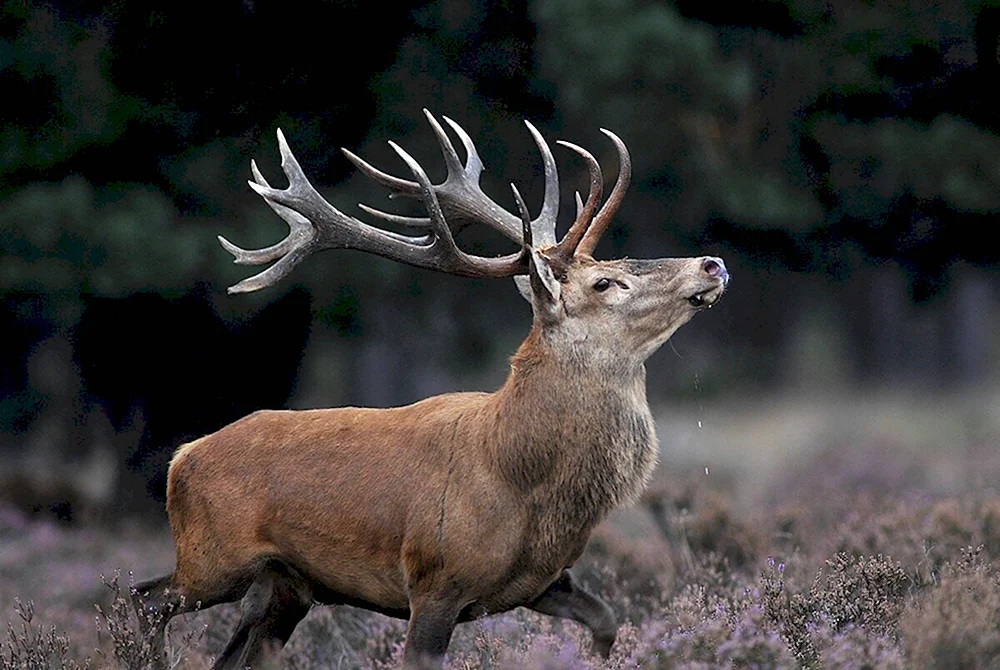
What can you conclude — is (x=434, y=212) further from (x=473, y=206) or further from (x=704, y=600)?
(x=704, y=600)

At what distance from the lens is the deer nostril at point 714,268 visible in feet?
20.1

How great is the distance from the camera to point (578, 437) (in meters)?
6.04

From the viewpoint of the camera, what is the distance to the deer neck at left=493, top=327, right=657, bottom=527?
19.6 ft

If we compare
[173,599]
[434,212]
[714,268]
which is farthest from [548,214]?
[173,599]

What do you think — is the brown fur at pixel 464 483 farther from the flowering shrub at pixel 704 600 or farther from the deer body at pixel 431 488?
the flowering shrub at pixel 704 600

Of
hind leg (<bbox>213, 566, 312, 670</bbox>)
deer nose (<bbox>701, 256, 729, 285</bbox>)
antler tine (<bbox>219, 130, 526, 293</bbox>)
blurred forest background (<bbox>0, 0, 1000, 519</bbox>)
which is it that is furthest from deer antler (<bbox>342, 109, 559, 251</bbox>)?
blurred forest background (<bbox>0, 0, 1000, 519</bbox>)

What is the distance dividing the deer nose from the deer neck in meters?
0.45

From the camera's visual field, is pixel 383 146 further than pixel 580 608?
Yes

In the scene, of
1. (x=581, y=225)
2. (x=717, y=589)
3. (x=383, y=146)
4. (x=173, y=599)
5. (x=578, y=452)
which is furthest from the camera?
(x=383, y=146)

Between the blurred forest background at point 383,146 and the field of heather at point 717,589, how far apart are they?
5.84ft

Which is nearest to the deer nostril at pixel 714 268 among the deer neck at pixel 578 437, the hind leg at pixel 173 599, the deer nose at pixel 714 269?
the deer nose at pixel 714 269

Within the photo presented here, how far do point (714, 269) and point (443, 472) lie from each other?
1.32m

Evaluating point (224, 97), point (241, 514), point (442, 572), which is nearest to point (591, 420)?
point (442, 572)

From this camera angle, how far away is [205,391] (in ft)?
41.6
